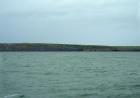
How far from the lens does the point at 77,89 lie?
36312mm

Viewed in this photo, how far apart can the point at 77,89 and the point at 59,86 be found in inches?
127

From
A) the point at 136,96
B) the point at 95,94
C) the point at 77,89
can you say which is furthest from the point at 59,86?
the point at 136,96

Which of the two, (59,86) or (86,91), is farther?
(59,86)

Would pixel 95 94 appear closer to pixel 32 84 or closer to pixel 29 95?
pixel 29 95

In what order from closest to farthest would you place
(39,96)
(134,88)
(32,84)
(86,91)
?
(39,96), (86,91), (134,88), (32,84)

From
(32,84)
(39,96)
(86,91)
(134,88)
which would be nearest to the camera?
(39,96)

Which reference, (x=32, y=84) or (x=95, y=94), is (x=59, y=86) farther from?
(x=95, y=94)

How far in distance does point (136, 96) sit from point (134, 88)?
17.5 feet

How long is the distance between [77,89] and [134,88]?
552 centimetres

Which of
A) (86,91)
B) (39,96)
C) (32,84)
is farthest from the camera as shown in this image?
(32,84)

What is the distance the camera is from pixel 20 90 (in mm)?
35844

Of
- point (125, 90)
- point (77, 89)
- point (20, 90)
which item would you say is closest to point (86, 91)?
point (77, 89)

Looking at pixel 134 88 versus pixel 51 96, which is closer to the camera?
pixel 51 96

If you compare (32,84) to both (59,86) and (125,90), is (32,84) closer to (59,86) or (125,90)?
(59,86)
